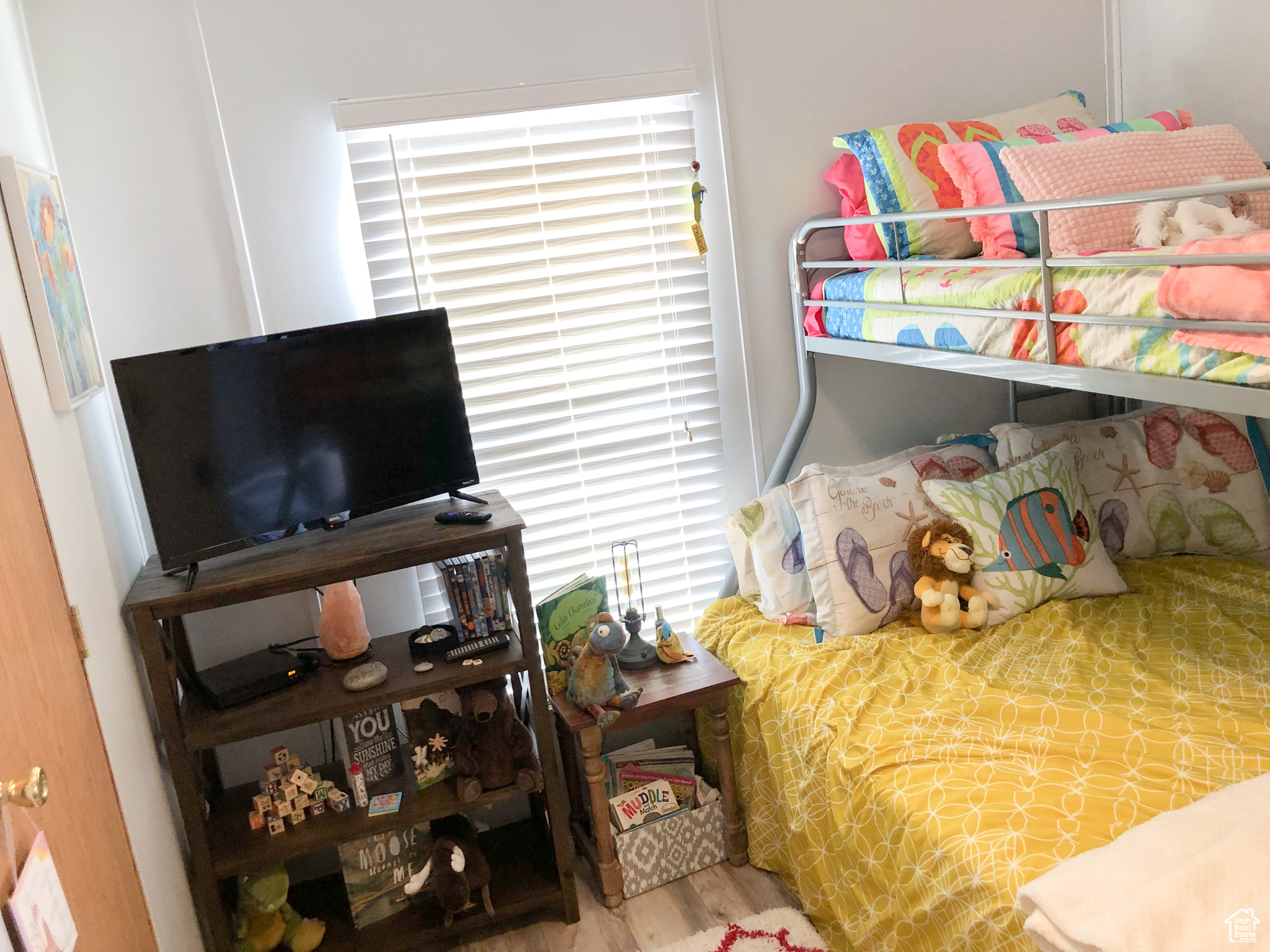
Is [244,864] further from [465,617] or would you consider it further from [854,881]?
[854,881]

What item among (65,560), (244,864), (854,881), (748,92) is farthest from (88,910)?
(748,92)

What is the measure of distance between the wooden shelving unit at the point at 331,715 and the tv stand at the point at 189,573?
1cm

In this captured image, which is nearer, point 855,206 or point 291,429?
point 291,429

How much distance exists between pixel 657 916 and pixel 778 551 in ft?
2.85

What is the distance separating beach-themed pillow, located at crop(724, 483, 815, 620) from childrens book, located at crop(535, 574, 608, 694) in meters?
0.40

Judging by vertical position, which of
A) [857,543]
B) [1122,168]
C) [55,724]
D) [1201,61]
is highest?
[1201,61]

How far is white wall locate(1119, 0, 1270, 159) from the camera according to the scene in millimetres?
2395

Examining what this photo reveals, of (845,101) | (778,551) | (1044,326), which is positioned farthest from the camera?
(845,101)

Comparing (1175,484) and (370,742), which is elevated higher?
(1175,484)

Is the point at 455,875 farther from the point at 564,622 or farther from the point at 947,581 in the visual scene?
the point at 947,581

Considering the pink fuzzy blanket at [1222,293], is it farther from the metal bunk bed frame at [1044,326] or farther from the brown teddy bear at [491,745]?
the brown teddy bear at [491,745]

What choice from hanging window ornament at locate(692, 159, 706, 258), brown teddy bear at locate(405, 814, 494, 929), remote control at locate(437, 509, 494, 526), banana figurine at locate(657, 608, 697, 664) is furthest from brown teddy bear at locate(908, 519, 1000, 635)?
brown teddy bear at locate(405, 814, 494, 929)

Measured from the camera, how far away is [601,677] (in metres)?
2.15

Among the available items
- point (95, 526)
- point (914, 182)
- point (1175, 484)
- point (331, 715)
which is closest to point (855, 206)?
point (914, 182)
